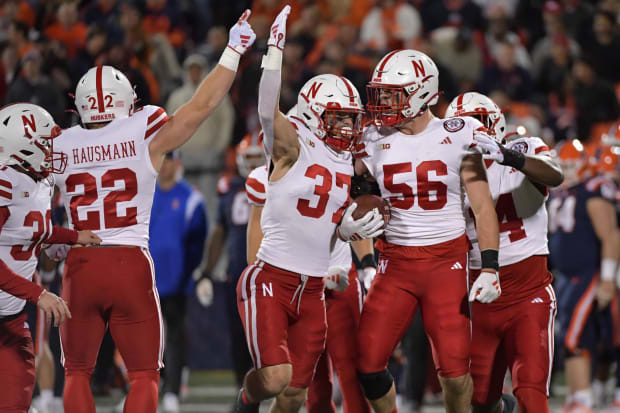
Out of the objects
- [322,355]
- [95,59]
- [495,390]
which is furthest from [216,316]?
[495,390]

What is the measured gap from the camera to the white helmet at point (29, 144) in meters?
5.70

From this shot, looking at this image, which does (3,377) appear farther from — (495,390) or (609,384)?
(609,384)

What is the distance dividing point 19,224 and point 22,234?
6 centimetres

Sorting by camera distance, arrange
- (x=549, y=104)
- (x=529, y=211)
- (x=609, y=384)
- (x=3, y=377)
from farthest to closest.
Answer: (x=549, y=104) → (x=609, y=384) → (x=529, y=211) → (x=3, y=377)

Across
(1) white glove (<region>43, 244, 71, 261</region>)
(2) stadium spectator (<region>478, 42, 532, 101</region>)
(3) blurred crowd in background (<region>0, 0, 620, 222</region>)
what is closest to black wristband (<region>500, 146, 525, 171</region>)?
(1) white glove (<region>43, 244, 71, 261</region>)

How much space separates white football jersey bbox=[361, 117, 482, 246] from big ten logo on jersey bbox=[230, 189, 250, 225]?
9.50ft

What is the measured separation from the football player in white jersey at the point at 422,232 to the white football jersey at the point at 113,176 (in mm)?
1299

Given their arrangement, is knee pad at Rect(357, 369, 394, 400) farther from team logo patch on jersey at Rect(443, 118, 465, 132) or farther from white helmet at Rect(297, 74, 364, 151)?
team logo patch on jersey at Rect(443, 118, 465, 132)

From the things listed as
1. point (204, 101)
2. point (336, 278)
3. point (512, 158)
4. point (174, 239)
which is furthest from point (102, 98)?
point (174, 239)

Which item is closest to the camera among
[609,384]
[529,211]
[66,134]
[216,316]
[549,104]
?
[66,134]

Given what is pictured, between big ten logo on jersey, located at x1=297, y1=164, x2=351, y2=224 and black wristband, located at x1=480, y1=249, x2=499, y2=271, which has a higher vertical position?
big ten logo on jersey, located at x1=297, y1=164, x2=351, y2=224

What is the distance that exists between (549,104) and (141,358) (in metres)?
8.88

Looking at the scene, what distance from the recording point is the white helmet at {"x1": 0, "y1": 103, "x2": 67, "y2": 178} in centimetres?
570

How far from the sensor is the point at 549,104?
13.4m
